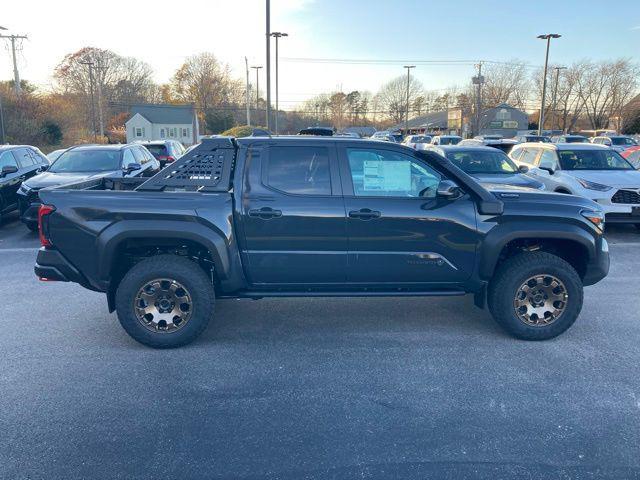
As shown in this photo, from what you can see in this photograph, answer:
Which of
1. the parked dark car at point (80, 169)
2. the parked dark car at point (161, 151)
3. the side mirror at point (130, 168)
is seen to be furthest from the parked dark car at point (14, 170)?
the parked dark car at point (161, 151)

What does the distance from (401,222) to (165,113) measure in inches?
2734

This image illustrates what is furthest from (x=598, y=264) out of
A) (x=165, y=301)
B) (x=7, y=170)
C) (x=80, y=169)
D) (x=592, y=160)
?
(x=7, y=170)

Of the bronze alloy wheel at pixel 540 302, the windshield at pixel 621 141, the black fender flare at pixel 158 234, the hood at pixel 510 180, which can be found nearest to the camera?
the black fender flare at pixel 158 234

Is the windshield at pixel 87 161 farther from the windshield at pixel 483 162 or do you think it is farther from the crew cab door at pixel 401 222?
the crew cab door at pixel 401 222

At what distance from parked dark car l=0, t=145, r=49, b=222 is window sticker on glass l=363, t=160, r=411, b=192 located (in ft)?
28.3

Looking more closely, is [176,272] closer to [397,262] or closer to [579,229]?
[397,262]

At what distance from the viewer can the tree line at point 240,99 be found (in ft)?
164

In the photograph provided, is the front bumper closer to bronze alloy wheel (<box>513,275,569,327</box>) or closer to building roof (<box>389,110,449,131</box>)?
bronze alloy wheel (<box>513,275,569,327</box>)

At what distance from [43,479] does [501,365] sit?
11.0 ft

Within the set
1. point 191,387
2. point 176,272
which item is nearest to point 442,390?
point 191,387

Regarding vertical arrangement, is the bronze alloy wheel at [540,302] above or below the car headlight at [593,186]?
below

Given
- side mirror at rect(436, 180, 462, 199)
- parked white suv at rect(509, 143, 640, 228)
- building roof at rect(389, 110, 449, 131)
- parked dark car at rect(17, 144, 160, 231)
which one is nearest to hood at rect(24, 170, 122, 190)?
parked dark car at rect(17, 144, 160, 231)

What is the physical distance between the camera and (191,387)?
375 cm

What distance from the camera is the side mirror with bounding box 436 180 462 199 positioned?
14.2 feet
